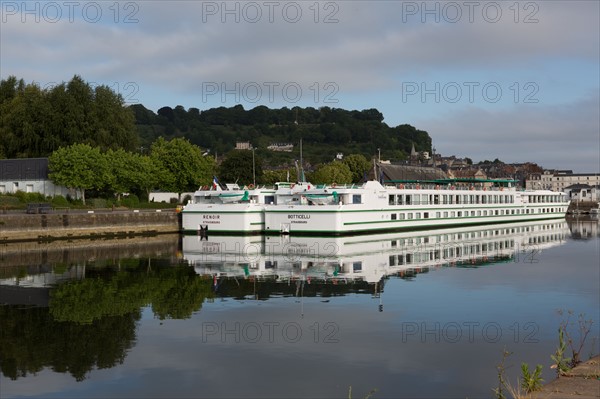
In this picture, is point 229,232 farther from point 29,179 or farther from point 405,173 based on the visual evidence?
point 405,173

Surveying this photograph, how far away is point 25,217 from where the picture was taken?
163 feet

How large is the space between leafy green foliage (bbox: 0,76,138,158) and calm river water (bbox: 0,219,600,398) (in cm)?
4038

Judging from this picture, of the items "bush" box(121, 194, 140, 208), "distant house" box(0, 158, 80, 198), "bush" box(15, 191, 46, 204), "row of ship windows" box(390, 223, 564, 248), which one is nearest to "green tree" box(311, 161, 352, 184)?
"bush" box(121, 194, 140, 208)

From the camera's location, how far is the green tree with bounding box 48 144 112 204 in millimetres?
66312

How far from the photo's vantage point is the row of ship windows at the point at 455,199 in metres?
63.0

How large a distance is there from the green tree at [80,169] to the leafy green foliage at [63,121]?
10.0 metres

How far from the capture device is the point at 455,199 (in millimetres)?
72000

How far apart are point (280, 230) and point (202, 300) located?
98.3 ft

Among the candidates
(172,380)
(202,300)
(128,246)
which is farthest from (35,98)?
(172,380)

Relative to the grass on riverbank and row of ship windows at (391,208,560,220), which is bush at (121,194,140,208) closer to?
the grass on riverbank

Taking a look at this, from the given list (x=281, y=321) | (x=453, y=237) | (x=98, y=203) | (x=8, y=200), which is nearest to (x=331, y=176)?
(x=98, y=203)

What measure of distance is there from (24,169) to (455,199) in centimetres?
4601

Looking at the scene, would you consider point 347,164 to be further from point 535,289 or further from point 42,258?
point 535,289

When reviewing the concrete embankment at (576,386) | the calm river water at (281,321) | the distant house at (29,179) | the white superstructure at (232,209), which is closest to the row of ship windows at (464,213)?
the white superstructure at (232,209)
